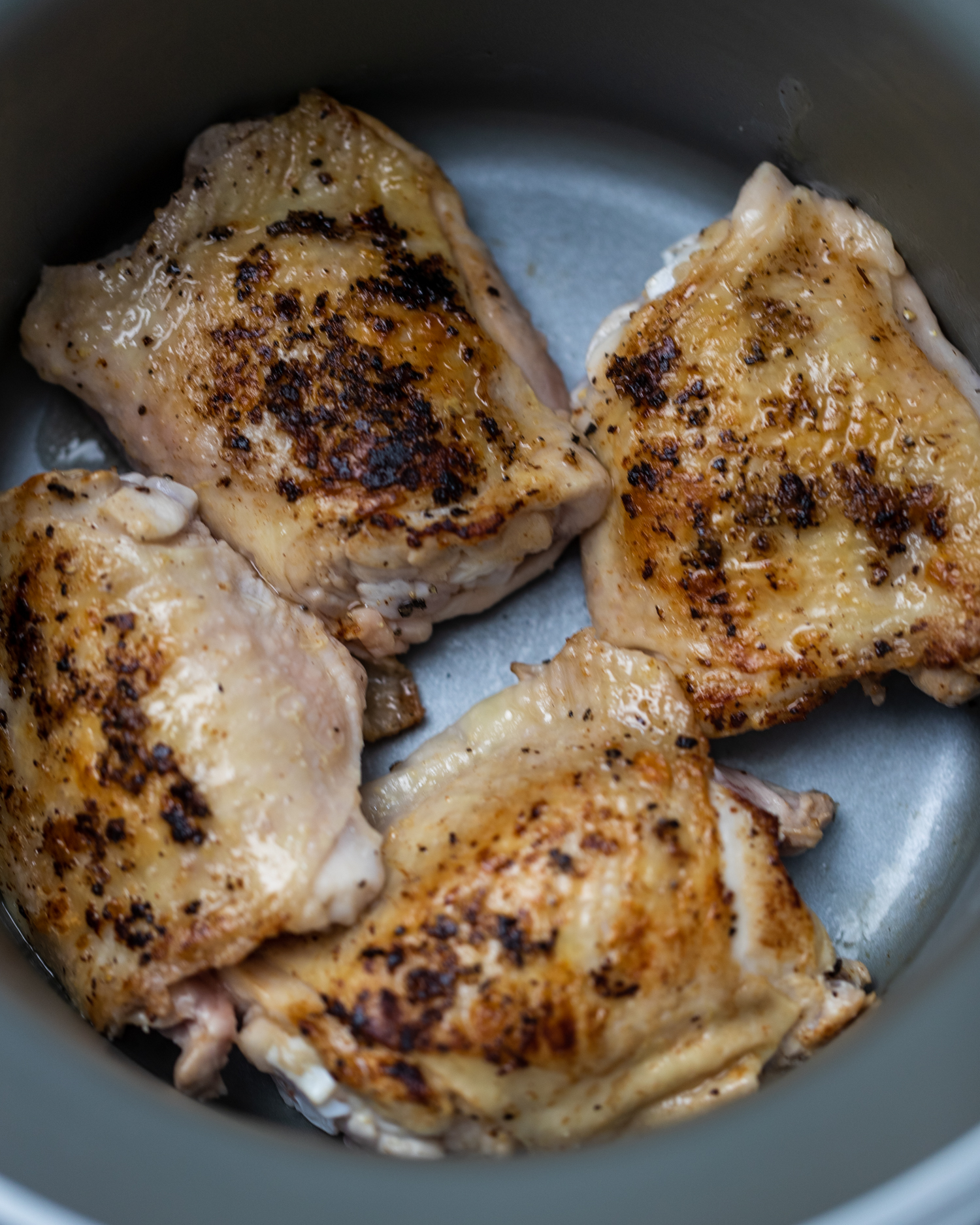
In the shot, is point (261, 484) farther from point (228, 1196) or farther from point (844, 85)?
point (844, 85)

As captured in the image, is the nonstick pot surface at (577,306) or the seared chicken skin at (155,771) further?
the seared chicken skin at (155,771)

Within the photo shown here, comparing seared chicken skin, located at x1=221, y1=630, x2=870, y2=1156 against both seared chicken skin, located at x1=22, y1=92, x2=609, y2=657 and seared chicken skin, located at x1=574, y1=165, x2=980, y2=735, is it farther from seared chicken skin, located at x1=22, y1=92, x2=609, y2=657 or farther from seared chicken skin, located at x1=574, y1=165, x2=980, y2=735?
seared chicken skin, located at x1=22, y1=92, x2=609, y2=657

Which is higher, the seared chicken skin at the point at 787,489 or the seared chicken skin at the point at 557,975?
the seared chicken skin at the point at 787,489

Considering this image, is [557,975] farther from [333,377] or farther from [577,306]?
[577,306]

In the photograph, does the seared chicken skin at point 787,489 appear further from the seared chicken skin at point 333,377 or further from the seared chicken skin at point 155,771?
the seared chicken skin at point 155,771

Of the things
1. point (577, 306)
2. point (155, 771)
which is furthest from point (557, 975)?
point (577, 306)

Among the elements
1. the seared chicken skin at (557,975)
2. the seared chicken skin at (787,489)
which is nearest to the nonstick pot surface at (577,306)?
the seared chicken skin at (557,975)
